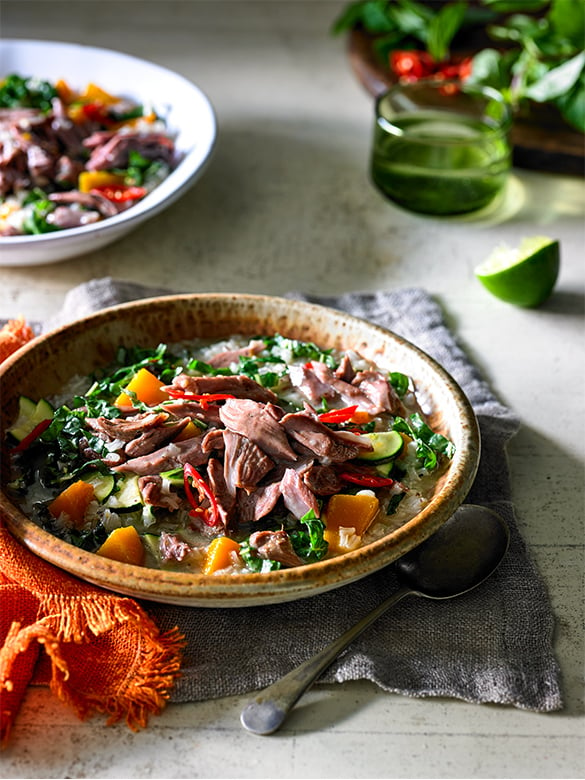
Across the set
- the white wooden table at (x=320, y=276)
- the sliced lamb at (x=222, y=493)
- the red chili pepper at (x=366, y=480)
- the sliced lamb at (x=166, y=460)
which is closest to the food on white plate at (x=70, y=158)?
the white wooden table at (x=320, y=276)

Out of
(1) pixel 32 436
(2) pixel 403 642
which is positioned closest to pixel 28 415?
(1) pixel 32 436

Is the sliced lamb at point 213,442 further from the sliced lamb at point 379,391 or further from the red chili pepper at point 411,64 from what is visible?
the red chili pepper at point 411,64

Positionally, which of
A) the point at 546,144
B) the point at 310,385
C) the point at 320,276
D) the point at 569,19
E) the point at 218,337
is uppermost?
the point at 569,19

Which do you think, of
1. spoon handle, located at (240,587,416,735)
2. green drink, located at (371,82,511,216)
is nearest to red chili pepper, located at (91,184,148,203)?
green drink, located at (371,82,511,216)

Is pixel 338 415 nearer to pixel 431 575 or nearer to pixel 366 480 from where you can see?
pixel 366 480

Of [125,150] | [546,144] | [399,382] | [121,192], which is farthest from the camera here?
[546,144]

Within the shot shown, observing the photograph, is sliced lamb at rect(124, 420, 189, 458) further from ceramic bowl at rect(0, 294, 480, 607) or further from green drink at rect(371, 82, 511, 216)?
green drink at rect(371, 82, 511, 216)
